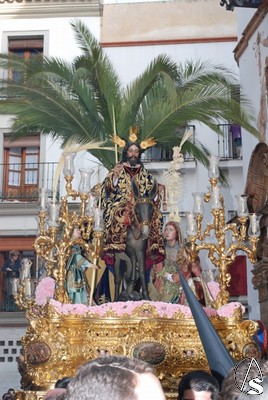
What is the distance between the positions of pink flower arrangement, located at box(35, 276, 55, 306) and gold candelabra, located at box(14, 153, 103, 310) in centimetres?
21

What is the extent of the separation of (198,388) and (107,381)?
7.23ft

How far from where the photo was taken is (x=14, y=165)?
1867 centimetres

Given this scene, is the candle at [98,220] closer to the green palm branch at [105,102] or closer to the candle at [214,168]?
the candle at [214,168]

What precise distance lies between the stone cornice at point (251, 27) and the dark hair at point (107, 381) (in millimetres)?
11799

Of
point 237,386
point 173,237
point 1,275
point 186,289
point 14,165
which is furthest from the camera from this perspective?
point 14,165

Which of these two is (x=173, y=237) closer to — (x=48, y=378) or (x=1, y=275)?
(x=48, y=378)

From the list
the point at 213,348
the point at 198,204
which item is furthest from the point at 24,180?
the point at 213,348

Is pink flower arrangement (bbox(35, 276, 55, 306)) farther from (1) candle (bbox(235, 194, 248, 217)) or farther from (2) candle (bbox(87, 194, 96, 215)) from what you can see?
(1) candle (bbox(235, 194, 248, 217))

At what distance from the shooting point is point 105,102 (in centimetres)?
1155

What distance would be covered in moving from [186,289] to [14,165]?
12898 mm

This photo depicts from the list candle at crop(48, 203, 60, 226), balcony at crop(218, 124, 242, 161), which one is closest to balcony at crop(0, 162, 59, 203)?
balcony at crop(218, 124, 242, 161)

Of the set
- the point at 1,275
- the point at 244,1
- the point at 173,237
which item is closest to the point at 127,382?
the point at 173,237

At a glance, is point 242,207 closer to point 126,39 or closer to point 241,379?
point 241,379

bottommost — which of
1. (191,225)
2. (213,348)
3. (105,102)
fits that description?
(213,348)
